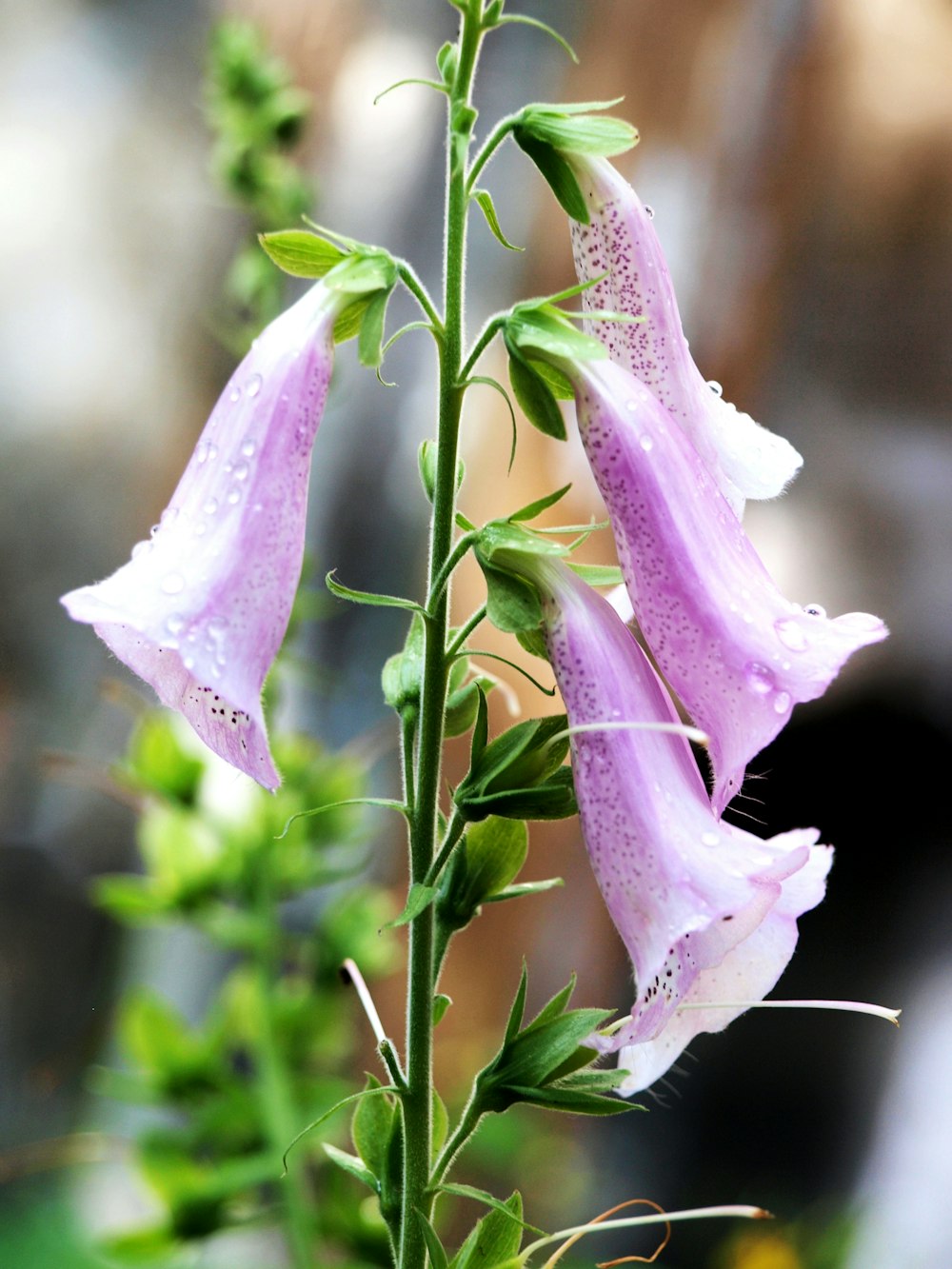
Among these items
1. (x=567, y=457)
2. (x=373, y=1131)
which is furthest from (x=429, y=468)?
(x=567, y=457)

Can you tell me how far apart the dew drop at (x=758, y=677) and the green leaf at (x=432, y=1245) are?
19 centimetres

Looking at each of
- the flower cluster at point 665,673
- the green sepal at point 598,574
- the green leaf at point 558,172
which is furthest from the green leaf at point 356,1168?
the green leaf at point 558,172

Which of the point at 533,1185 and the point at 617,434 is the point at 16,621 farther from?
the point at 617,434

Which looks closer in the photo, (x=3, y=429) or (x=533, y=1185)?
(x=533, y=1185)

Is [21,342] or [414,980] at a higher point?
[21,342]

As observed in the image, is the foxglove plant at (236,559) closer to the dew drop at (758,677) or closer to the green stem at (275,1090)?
the dew drop at (758,677)

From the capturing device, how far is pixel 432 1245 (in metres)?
0.33

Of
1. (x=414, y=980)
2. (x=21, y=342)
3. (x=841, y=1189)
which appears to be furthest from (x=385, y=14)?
(x=841, y=1189)

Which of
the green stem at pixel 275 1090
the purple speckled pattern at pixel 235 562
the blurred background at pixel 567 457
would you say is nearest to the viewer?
the purple speckled pattern at pixel 235 562

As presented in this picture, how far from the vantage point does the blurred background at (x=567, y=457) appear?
1073 millimetres

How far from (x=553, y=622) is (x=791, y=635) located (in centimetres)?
7

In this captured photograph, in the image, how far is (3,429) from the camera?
1.44 metres

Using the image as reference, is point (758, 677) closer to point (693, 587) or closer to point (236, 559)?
point (693, 587)

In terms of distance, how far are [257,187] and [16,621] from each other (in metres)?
0.83
